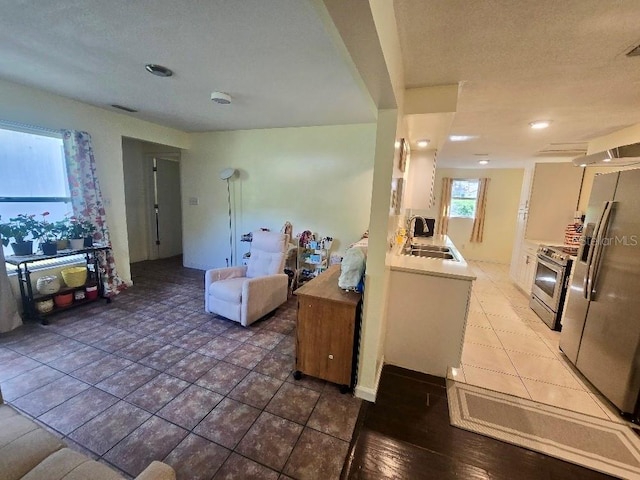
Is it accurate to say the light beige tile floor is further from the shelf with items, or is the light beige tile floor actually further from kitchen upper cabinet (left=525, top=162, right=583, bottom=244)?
the shelf with items

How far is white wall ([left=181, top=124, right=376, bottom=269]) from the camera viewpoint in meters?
3.90

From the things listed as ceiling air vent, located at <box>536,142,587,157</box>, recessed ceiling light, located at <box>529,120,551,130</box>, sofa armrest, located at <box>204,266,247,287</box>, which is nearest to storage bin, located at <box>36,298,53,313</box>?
sofa armrest, located at <box>204,266,247,287</box>

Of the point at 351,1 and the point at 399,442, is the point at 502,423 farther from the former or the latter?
the point at 351,1

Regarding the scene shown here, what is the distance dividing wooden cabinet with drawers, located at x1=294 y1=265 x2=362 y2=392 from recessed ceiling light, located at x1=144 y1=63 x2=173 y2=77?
2164 millimetres

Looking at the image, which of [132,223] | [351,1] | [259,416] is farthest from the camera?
[132,223]

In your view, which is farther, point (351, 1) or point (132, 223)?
point (132, 223)

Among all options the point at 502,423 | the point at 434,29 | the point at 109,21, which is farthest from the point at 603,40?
the point at 109,21

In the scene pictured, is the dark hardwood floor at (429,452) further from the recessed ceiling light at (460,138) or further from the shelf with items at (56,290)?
the shelf with items at (56,290)

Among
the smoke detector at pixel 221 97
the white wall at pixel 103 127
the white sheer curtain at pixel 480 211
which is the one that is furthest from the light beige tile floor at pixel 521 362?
the white wall at pixel 103 127

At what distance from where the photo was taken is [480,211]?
6422mm

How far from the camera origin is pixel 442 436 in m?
1.67

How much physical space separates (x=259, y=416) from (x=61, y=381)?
1.56 metres

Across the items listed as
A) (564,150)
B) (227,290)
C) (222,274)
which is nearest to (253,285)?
(227,290)

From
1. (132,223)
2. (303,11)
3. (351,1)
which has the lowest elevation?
(132,223)
